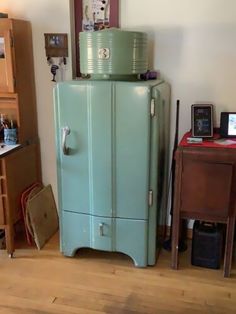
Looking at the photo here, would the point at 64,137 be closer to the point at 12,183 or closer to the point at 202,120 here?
the point at 12,183

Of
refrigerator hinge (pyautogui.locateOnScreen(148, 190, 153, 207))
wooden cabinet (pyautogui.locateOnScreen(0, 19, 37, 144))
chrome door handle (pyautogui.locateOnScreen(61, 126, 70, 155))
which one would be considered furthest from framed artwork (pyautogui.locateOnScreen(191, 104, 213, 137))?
wooden cabinet (pyautogui.locateOnScreen(0, 19, 37, 144))

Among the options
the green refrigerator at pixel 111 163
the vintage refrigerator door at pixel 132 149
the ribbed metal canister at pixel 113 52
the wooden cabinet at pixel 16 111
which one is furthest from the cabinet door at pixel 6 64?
the vintage refrigerator door at pixel 132 149

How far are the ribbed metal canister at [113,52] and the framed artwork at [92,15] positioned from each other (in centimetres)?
40

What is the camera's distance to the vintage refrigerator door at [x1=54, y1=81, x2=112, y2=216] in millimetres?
2232

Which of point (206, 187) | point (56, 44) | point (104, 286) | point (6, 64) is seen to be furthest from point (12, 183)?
point (206, 187)

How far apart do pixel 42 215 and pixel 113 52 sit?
136cm

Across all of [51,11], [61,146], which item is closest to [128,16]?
[51,11]

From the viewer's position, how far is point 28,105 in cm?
274

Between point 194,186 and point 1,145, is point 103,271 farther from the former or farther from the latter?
point 1,145

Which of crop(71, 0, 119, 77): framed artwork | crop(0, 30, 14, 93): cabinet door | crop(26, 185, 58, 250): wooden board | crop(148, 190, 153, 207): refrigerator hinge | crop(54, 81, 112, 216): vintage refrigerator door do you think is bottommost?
crop(26, 185, 58, 250): wooden board

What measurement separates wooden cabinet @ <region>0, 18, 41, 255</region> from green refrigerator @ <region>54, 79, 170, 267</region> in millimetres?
357

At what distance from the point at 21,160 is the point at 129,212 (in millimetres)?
910

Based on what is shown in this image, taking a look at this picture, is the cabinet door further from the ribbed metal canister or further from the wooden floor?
the wooden floor

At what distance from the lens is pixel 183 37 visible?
8.25 ft
